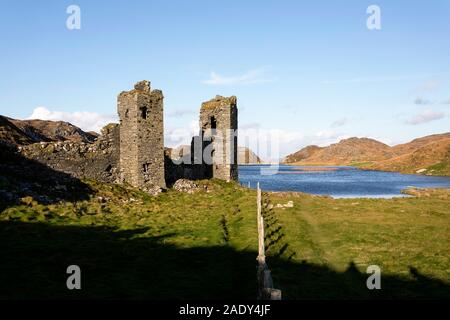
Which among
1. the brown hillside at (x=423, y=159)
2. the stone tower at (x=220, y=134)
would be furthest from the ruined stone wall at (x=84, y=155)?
the brown hillside at (x=423, y=159)

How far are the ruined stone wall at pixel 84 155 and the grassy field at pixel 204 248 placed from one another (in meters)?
1.83

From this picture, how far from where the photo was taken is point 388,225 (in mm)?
26594

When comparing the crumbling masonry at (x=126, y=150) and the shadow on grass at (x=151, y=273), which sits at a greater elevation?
the crumbling masonry at (x=126, y=150)

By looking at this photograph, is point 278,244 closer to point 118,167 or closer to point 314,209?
point 314,209

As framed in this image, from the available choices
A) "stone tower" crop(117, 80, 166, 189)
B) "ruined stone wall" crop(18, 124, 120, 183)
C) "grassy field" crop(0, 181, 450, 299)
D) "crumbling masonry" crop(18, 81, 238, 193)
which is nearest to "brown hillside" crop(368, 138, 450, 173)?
"stone tower" crop(117, 80, 166, 189)

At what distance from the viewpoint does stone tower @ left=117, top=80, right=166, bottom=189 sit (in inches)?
1309

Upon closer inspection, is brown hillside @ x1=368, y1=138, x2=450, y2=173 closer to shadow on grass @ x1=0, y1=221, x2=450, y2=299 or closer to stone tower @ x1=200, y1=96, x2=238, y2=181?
stone tower @ x1=200, y1=96, x2=238, y2=181

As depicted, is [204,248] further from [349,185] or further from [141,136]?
[349,185]

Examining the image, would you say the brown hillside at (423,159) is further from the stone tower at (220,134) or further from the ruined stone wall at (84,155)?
the ruined stone wall at (84,155)

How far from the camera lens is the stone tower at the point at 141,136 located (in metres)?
33.2

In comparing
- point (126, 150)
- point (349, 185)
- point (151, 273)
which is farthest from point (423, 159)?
point (151, 273)

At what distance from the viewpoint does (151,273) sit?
16.0 metres

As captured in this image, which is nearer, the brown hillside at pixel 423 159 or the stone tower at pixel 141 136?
the stone tower at pixel 141 136
